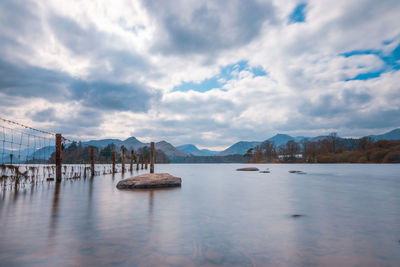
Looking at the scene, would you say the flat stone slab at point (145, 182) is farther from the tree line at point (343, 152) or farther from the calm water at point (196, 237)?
the tree line at point (343, 152)

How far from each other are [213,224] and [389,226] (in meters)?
8.04

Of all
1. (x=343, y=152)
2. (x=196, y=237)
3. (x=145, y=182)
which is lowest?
(x=196, y=237)

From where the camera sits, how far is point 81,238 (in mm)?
8344

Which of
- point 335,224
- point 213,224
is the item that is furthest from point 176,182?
point 335,224

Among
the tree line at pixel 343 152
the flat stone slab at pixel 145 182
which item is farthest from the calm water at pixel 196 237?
the tree line at pixel 343 152

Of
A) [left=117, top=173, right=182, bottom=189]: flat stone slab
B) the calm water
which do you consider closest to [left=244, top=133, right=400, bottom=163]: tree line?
[left=117, top=173, right=182, bottom=189]: flat stone slab

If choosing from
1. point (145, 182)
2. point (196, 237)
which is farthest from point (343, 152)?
point (196, 237)

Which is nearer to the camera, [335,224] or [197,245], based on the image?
[197,245]

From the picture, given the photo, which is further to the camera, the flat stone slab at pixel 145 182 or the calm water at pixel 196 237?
the flat stone slab at pixel 145 182

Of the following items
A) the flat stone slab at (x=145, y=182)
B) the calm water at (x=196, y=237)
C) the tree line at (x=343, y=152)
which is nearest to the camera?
the calm water at (x=196, y=237)

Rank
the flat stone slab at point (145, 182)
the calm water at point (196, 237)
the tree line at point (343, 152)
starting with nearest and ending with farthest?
the calm water at point (196, 237) → the flat stone slab at point (145, 182) → the tree line at point (343, 152)

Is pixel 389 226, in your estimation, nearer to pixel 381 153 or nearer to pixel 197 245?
pixel 197 245

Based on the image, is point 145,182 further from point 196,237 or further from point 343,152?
point 343,152

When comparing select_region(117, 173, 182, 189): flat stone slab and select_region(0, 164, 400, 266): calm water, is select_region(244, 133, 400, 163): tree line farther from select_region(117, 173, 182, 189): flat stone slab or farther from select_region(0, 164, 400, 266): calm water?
select_region(0, 164, 400, 266): calm water
